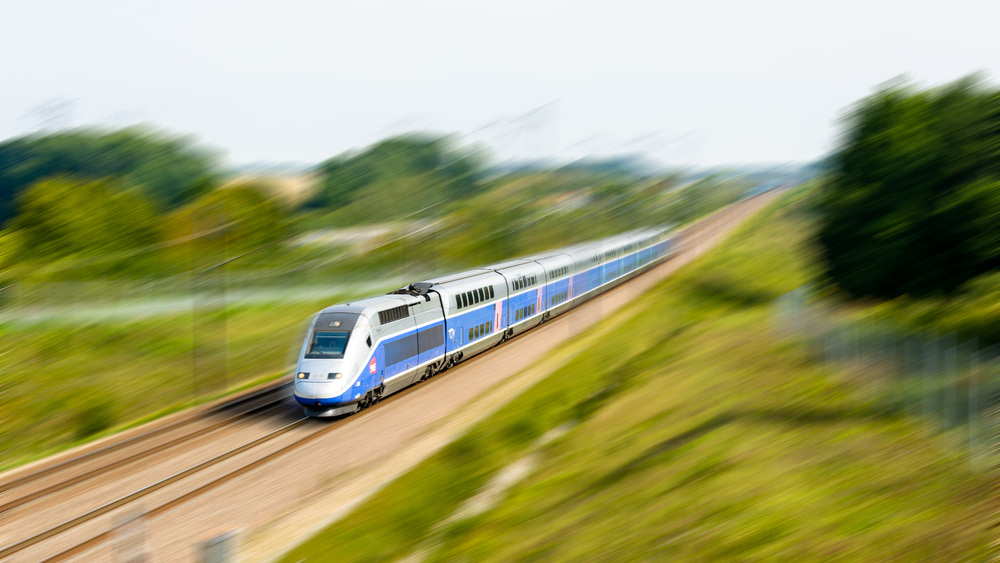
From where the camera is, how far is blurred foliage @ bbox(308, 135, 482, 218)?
284 ft

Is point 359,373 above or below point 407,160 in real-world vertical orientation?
below

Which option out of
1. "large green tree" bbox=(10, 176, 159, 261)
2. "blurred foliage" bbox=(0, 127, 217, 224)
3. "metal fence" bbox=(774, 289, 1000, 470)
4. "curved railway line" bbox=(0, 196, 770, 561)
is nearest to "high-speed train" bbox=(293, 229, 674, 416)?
"curved railway line" bbox=(0, 196, 770, 561)

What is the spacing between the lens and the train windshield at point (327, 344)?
21797 millimetres

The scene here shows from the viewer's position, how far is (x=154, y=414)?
86.4 ft

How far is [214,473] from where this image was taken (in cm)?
1839

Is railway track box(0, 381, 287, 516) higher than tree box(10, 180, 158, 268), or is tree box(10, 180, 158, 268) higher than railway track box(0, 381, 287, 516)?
tree box(10, 180, 158, 268)

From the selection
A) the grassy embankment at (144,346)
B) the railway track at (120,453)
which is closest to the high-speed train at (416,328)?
the railway track at (120,453)

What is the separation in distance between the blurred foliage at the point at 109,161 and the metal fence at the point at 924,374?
66243mm

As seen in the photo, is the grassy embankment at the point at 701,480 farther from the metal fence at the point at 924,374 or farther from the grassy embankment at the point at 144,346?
the grassy embankment at the point at 144,346

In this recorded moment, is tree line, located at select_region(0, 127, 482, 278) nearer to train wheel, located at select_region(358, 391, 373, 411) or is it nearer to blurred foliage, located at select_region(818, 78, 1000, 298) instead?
train wheel, located at select_region(358, 391, 373, 411)

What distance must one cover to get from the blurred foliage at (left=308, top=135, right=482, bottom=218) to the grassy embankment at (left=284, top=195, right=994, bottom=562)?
209 ft

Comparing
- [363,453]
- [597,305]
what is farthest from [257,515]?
[597,305]

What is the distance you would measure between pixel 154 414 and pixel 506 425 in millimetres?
13727

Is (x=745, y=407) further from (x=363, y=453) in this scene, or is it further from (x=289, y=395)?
(x=289, y=395)
